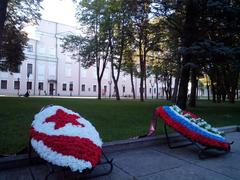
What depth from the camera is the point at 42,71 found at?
182ft

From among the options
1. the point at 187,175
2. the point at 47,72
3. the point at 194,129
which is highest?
the point at 47,72

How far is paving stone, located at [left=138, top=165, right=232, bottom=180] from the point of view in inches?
158

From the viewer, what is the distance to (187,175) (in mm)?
4141

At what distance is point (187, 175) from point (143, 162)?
894mm

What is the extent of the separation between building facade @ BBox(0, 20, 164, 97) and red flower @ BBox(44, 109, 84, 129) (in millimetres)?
47426

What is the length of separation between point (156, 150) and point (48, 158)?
284 cm

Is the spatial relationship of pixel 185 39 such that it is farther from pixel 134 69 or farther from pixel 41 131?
pixel 134 69

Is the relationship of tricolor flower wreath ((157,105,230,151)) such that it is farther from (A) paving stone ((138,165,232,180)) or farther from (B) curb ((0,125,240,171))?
(A) paving stone ((138,165,232,180))

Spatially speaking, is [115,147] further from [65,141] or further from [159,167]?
[65,141]

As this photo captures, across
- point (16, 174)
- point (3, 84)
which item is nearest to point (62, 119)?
point (16, 174)

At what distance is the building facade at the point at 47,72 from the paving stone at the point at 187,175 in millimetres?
48133

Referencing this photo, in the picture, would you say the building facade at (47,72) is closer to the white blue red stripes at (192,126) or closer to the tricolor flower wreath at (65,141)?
the white blue red stripes at (192,126)

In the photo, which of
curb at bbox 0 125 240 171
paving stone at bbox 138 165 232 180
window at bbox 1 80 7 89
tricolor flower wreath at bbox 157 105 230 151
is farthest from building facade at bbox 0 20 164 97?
paving stone at bbox 138 165 232 180

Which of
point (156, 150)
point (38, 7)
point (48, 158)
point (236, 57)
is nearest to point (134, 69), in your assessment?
point (38, 7)
